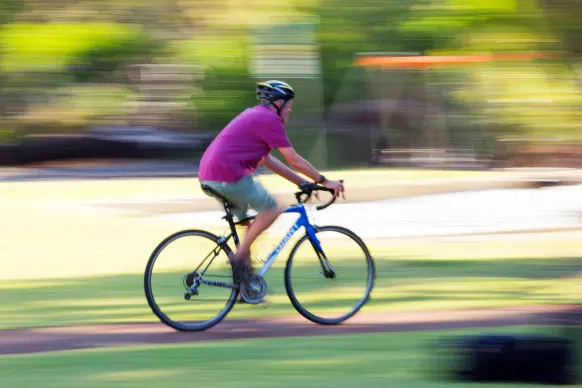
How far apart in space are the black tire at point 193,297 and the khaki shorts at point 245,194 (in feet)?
0.97

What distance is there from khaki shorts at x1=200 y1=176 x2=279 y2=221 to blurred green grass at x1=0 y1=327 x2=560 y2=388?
92cm

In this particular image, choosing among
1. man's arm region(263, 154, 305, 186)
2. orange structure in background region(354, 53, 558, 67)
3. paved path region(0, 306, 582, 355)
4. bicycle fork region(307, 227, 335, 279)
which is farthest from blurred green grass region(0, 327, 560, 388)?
orange structure in background region(354, 53, 558, 67)

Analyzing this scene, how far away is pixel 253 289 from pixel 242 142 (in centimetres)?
105

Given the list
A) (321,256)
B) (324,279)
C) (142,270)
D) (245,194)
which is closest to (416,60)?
(142,270)

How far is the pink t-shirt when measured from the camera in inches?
340

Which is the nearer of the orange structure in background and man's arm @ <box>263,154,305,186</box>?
man's arm @ <box>263,154,305,186</box>

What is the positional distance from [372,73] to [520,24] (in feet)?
54.0

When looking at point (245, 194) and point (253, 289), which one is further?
point (253, 289)

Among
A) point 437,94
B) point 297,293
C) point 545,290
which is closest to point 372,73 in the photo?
point 437,94

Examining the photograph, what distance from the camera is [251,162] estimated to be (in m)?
8.73

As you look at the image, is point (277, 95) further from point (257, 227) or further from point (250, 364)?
point (250, 364)

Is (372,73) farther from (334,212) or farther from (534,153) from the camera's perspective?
(334,212)

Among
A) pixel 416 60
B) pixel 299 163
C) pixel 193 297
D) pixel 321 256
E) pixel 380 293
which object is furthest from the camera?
pixel 416 60

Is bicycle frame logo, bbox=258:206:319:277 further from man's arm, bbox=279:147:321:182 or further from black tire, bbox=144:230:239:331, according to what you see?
man's arm, bbox=279:147:321:182
